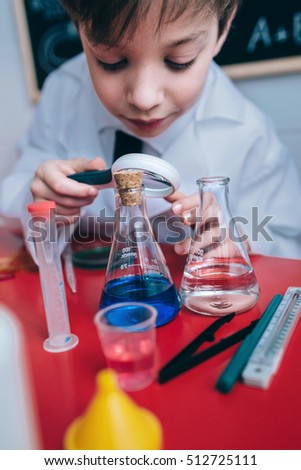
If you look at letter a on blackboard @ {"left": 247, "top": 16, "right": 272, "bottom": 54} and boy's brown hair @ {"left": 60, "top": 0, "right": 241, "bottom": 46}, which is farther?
letter a on blackboard @ {"left": 247, "top": 16, "right": 272, "bottom": 54}

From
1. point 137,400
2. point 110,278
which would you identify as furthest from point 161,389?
point 110,278

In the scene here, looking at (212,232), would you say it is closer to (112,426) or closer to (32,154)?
(112,426)

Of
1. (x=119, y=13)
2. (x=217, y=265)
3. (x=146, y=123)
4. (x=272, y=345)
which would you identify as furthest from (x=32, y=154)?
(x=272, y=345)

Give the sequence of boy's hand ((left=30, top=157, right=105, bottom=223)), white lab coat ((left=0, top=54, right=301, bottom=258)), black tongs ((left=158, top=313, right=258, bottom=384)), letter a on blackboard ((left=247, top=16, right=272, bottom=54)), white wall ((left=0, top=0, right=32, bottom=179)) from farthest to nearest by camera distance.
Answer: white wall ((left=0, top=0, right=32, bottom=179))
letter a on blackboard ((left=247, top=16, right=272, bottom=54))
white lab coat ((left=0, top=54, right=301, bottom=258))
boy's hand ((left=30, top=157, right=105, bottom=223))
black tongs ((left=158, top=313, right=258, bottom=384))

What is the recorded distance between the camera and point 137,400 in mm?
381

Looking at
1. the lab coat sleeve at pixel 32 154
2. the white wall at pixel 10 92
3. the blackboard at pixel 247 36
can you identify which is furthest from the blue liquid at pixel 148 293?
the white wall at pixel 10 92

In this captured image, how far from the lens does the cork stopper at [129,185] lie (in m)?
0.47

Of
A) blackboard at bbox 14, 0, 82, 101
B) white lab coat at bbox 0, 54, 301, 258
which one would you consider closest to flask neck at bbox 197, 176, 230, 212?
white lab coat at bbox 0, 54, 301, 258

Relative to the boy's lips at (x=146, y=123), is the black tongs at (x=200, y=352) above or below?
below

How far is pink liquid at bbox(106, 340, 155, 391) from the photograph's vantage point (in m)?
0.39

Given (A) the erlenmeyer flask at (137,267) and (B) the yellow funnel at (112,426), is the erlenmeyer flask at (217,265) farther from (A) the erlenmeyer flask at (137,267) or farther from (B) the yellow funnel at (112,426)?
(B) the yellow funnel at (112,426)

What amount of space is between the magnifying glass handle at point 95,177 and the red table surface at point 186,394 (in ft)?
0.57

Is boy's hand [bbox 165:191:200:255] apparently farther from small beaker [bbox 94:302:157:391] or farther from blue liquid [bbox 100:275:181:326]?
small beaker [bbox 94:302:157:391]

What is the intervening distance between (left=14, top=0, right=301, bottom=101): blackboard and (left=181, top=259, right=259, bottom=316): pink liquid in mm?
696
